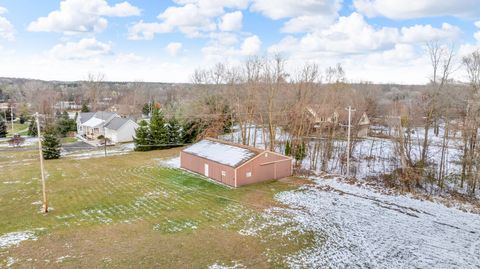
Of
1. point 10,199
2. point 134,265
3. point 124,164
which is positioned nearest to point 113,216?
point 134,265

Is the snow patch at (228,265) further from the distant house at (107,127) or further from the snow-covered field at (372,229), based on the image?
the distant house at (107,127)

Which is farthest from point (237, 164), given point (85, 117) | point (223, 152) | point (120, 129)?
point (85, 117)

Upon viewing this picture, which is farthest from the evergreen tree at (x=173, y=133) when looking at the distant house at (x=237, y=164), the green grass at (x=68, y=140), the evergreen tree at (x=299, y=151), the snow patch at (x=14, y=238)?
the snow patch at (x=14, y=238)

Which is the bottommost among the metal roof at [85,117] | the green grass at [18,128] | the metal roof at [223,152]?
the green grass at [18,128]

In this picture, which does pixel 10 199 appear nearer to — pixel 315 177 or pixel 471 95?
pixel 315 177

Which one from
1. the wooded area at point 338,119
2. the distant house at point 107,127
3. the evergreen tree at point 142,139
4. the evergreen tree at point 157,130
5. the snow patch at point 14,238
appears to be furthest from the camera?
the distant house at point 107,127

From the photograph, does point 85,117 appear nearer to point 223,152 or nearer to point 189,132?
point 189,132
